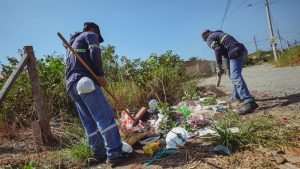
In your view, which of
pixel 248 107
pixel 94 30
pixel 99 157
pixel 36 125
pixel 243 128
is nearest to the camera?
pixel 243 128

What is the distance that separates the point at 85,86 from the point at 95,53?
1.56 ft

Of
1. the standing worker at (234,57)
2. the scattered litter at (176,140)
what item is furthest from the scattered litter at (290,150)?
the standing worker at (234,57)

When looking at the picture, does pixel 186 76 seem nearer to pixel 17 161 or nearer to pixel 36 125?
pixel 36 125

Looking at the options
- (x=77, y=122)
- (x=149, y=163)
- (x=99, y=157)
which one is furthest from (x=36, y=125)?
(x=149, y=163)

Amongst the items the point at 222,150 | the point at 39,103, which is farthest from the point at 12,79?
the point at 222,150

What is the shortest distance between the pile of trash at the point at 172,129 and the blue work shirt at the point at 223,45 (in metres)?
1.10

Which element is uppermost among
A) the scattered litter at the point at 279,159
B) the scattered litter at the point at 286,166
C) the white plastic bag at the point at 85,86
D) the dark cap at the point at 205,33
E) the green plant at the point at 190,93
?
the dark cap at the point at 205,33

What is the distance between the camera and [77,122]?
5453 millimetres

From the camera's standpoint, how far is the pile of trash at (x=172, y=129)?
3.46 meters

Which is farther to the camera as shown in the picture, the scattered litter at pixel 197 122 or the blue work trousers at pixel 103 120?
the scattered litter at pixel 197 122

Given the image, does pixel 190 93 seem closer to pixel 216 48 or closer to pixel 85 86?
pixel 216 48

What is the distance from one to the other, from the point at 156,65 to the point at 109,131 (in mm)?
5233

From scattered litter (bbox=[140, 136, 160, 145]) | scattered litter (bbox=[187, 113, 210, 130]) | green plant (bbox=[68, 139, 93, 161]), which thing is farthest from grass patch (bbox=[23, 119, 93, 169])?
scattered litter (bbox=[187, 113, 210, 130])

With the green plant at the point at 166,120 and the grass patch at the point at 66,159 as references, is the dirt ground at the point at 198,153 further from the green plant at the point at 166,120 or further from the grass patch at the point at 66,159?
the green plant at the point at 166,120
